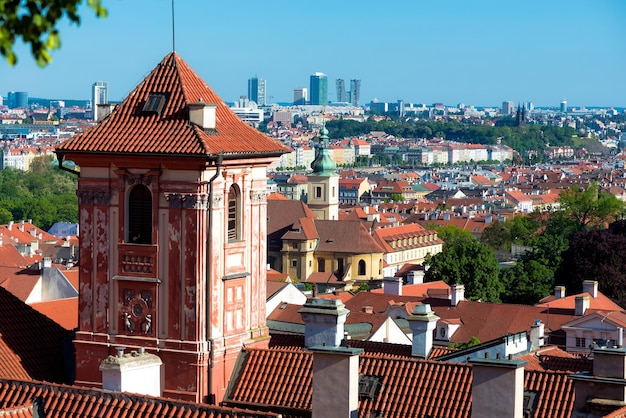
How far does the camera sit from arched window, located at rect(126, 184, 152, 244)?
18406 millimetres

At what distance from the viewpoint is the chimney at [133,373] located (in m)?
15.8

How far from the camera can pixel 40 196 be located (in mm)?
161500

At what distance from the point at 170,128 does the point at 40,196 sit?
145 m

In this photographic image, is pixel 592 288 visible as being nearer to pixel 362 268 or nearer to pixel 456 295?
pixel 456 295

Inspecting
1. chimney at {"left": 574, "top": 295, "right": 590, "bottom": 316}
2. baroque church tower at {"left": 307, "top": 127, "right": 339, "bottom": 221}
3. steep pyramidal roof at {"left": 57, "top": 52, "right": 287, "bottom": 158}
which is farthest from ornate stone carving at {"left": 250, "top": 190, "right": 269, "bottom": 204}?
baroque church tower at {"left": 307, "top": 127, "right": 339, "bottom": 221}

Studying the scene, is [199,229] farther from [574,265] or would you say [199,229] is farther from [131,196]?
[574,265]

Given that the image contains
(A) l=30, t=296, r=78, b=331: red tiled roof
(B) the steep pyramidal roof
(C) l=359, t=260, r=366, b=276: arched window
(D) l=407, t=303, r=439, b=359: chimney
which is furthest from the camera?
(C) l=359, t=260, r=366, b=276: arched window

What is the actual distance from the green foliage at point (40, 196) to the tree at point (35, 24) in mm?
88549

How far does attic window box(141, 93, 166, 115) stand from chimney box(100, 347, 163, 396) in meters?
3.27

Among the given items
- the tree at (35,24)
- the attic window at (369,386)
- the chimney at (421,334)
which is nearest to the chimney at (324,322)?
the attic window at (369,386)

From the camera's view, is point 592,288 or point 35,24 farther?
point 592,288

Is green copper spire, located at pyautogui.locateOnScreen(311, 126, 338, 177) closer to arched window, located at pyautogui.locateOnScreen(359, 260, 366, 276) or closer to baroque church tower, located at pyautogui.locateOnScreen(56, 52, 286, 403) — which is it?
arched window, located at pyautogui.locateOnScreen(359, 260, 366, 276)

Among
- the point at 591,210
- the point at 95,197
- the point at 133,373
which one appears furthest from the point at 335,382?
the point at 591,210

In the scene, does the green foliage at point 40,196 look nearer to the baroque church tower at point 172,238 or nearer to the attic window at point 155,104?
the attic window at point 155,104
